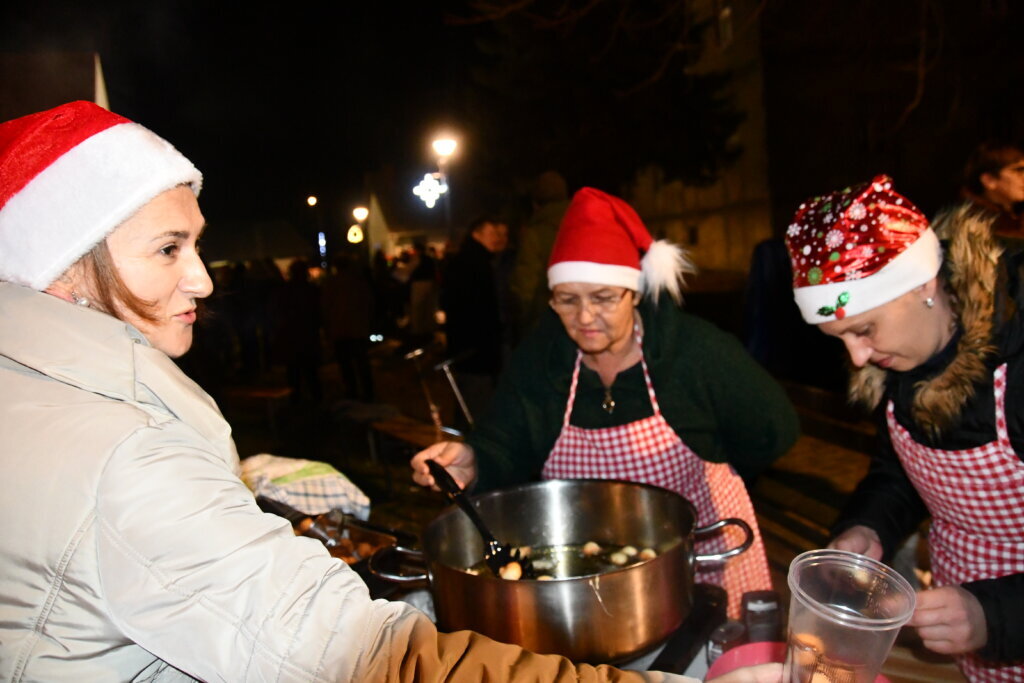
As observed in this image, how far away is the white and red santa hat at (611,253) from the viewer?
238 cm

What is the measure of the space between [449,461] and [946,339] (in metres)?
1.48

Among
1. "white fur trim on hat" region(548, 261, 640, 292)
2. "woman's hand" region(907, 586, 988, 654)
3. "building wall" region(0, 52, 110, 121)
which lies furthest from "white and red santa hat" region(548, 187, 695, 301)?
"building wall" region(0, 52, 110, 121)

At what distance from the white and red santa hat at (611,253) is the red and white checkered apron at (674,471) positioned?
1.01 ft

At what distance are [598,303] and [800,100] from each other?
51.2 feet

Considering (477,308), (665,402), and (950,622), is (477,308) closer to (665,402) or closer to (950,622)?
(665,402)

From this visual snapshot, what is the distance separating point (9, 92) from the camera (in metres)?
2.92

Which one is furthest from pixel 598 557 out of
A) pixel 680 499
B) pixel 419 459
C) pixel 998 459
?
pixel 998 459

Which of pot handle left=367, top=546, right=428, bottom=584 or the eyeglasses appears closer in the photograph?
pot handle left=367, top=546, right=428, bottom=584

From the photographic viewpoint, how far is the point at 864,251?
1633mm

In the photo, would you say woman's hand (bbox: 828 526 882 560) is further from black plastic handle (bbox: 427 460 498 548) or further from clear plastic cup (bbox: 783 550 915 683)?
black plastic handle (bbox: 427 460 498 548)

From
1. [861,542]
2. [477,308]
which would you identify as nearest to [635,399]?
[861,542]

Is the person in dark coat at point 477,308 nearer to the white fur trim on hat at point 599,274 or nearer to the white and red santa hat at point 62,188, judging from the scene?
the white fur trim on hat at point 599,274

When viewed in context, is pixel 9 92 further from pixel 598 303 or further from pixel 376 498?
pixel 376 498

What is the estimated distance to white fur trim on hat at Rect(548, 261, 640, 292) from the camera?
2.35 metres
